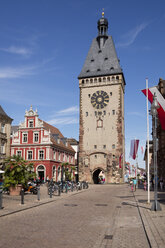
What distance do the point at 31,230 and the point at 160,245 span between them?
15.6 feet

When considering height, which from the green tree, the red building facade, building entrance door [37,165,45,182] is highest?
the red building facade

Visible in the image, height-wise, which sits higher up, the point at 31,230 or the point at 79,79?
the point at 79,79

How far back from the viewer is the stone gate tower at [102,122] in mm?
58844

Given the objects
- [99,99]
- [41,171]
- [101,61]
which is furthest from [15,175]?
[101,61]

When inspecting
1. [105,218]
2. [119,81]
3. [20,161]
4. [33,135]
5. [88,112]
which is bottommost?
[105,218]

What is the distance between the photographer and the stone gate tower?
58.8 metres

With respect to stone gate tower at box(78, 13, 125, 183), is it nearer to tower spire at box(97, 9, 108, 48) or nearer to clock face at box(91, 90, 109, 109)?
clock face at box(91, 90, 109, 109)

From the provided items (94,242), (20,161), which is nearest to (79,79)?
(20,161)

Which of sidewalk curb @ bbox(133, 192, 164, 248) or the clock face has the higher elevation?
the clock face

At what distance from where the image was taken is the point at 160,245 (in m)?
8.00

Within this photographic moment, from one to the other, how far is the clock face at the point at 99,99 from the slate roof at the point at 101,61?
4.59 m

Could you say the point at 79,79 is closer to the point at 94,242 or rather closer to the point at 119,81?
the point at 119,81

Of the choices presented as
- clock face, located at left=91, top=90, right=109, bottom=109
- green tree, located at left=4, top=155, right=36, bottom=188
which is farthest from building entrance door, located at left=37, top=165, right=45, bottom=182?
green tree, located at left=4, top=155, right=36, bottom=188

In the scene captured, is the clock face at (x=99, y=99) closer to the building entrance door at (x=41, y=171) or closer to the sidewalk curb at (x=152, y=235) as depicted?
the building entrance door at (x=41, y=171)
